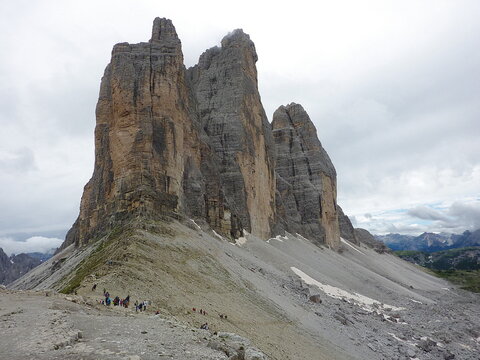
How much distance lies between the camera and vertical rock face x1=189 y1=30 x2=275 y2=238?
63.5 meters

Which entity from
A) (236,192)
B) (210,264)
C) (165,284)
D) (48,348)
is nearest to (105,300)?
(165,284)

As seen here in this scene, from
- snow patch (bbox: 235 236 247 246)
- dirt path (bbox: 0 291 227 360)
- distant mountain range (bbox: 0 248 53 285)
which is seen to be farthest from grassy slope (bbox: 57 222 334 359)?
distant mountain range (bbox: 0 248 53 285)

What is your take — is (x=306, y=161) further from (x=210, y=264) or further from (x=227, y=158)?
(x=210, y=264)

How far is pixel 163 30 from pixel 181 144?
1878 cm

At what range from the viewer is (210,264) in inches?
1299

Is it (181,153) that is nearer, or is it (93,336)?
(93,336)

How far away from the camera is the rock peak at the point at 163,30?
5172 centimetres

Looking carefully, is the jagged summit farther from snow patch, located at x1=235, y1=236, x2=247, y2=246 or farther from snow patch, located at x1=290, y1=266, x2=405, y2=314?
snow patch, located at x1=290, y1=266, x2=405, y2=314

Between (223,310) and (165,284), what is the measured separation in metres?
4.37

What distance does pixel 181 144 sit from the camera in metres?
46.2

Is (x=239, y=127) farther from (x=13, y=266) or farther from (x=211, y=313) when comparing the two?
(x=13, y=266)

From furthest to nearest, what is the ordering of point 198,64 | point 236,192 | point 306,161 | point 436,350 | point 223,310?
1. point 306,161
2. point 198,64
3. point 236,192
4. point 436,350
5. point 223,310

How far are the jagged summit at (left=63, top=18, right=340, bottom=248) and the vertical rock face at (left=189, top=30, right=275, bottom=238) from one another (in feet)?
0.64

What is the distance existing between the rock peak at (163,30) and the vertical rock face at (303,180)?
1775 inches
